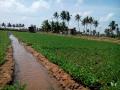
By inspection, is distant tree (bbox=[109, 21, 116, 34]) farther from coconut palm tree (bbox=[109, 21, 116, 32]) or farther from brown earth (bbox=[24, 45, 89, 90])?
brown earth (bbox=[24, 45, 89, 90])

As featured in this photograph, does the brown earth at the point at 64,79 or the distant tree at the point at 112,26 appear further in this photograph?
the distant tree at the point at 112,26

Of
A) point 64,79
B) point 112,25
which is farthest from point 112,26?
point 64,79

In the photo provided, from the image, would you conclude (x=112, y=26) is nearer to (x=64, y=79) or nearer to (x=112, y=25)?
(x=112, y=25)

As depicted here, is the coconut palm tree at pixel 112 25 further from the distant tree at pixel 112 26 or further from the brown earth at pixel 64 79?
the brown earth at pixel 64 79

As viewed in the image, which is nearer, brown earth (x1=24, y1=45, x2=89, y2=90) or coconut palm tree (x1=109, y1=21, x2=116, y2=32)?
brown earth (x1=24, y1=45, x2=89, y2=90)

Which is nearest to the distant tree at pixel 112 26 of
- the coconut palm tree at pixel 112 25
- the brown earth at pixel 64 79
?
the coconut palm tree at pixel 112 25

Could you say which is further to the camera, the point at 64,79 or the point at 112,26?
the point at 112,26

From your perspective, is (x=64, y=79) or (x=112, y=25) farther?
(x=112, y=25)

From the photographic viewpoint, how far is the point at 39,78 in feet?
41.6

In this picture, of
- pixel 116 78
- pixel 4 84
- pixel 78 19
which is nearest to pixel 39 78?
pixel 4 84

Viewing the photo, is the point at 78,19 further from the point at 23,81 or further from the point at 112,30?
the point at 23,81

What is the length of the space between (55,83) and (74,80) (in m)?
0.80

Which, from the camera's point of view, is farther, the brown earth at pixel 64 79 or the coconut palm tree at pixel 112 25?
the coconut palm tree at pixel 112 25

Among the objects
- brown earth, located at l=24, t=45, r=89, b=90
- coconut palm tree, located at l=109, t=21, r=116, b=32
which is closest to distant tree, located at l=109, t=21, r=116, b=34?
coconut palm tree, located at l=109, t=21, r=116, b=32
